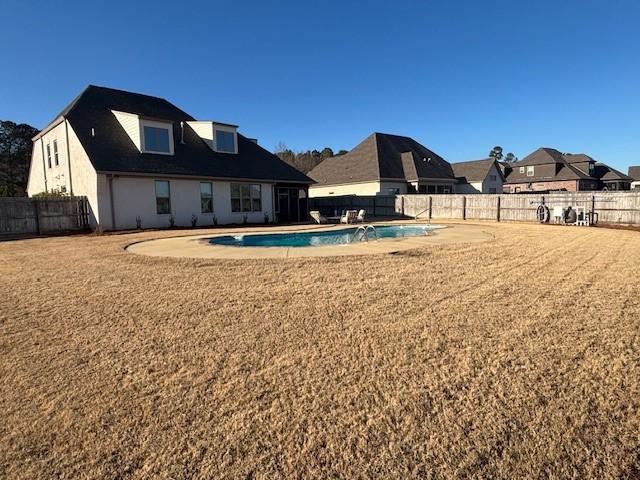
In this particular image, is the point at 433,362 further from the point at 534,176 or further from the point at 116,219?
the point at 534,176

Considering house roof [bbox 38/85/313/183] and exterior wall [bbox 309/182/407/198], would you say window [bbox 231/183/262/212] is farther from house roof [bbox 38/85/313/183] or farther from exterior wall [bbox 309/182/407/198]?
exterior wall [bbox 309/182/407/198]

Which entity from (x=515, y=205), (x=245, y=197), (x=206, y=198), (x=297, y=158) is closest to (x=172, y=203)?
(x=206, y=198)

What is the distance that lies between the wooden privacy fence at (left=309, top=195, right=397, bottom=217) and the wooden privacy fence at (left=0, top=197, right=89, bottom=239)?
1722cm

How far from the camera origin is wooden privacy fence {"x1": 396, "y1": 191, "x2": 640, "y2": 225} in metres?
18.1

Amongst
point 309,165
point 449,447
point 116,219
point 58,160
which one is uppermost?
point 309,165

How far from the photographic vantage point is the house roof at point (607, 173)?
46.4 m

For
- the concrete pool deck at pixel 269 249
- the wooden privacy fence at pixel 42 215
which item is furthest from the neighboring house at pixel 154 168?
the concrete pool deck at pixel 269 249

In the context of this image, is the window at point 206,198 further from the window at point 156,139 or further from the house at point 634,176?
the house at point 634,176

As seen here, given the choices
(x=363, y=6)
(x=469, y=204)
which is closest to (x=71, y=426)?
(x=363, y=6)

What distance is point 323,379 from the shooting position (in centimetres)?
329

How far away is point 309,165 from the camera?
5869cm

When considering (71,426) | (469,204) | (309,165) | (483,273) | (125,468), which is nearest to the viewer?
(125,468)

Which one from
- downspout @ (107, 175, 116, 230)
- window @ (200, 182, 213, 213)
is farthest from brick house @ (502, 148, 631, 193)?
downspout @ (107, 175, 116, 230)

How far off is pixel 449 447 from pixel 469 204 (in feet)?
76.3
